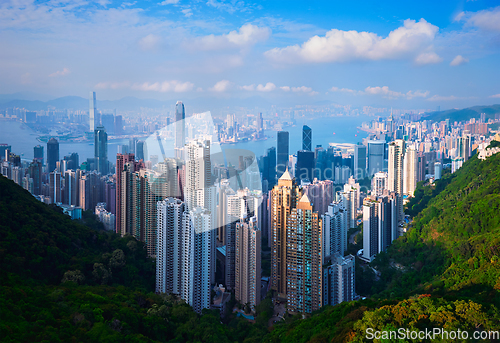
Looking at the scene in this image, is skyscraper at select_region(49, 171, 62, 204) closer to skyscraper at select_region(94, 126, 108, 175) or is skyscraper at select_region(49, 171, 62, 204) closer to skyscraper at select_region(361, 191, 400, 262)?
skyscraper at select_region(94, 126, 108, 175)

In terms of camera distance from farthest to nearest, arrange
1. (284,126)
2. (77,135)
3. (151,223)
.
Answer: (284,126) → (77,135) → (151,223)

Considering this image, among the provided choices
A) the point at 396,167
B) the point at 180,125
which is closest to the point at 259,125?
the point at 180,125

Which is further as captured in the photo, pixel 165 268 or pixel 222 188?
pixel 222 188

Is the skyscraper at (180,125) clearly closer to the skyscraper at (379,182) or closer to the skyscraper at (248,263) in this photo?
the skyscraper at (248,263)

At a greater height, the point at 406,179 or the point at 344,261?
the point at 406,179

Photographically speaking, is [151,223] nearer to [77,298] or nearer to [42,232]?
[42,232]

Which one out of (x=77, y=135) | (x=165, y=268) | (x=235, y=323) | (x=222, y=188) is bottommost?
(x=235, y=323)

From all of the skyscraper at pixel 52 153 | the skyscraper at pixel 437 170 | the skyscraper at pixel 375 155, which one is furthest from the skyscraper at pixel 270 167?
the skyscraper at pixel 375 155

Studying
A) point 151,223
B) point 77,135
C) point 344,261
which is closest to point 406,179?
point 344,261
